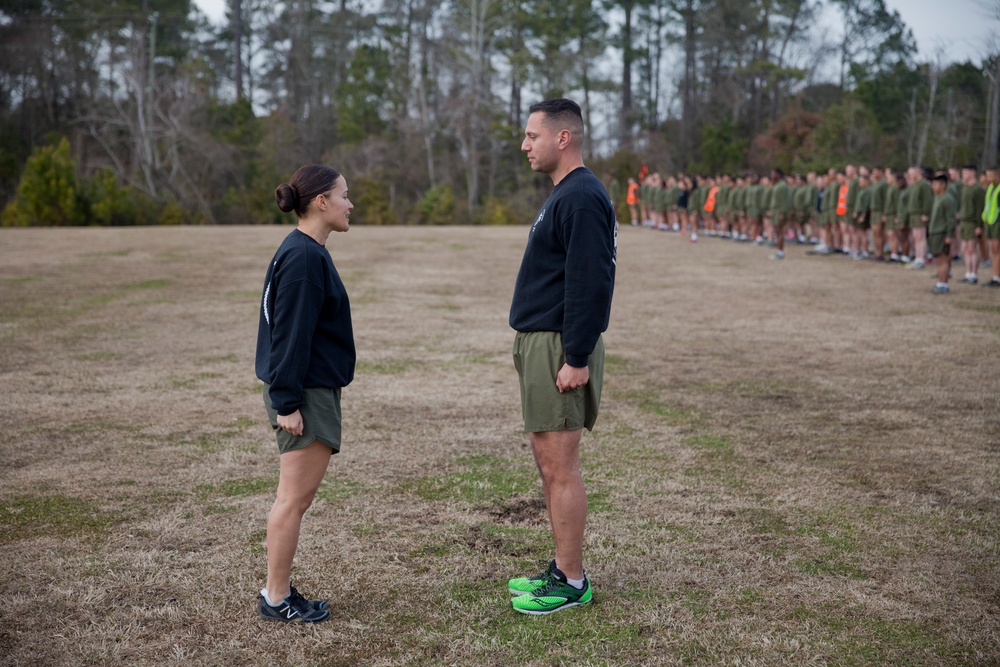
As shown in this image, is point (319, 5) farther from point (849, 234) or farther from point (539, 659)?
point (539, 659)

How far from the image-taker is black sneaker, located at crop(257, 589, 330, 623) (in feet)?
11.7

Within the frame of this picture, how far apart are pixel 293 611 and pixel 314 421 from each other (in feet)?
2.69

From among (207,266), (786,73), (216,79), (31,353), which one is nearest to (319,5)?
(216,79)

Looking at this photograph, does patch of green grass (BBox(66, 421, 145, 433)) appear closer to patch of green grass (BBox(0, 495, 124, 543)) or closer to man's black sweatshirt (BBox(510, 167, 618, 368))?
patch of green grass (BBox(0, 495, 124, 543))

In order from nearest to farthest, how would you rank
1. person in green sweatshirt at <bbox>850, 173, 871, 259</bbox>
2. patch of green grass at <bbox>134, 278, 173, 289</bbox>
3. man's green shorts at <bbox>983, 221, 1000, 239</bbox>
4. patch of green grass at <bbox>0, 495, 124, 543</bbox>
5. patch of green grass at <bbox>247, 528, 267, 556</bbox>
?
1. patch of green grass at <bbox>247, 528, 267, 556</bbox>
2. patch of green grass at <bbox>0, 495, 124, 543</bbox>
3. patch of green grass at <bbox>134, 278, 173, 289</bbox>
4. man's green shorts at <bbox>983, 221, 1000, 239</bbox>
5. person in green sweatshirt at <bbox>850, 173, 871, 259</bbox>

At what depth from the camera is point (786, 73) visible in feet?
147

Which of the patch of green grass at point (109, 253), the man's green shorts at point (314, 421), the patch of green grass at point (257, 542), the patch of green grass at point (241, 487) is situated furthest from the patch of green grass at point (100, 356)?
the patch of green grass at point (109, 253)

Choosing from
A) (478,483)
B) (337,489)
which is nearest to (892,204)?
(478,483)

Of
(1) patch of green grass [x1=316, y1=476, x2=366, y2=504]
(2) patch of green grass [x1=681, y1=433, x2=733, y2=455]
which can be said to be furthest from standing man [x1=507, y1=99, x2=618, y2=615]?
(2) patch of green grass [x1=681, y1=433, x2=733, y2=455]

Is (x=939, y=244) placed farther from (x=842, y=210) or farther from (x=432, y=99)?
(x=432, y=99)

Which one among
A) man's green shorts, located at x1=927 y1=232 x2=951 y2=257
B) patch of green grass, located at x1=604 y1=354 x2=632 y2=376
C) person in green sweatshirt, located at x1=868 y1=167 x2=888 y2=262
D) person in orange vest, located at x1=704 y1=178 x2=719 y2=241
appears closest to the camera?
patch of green grass, located at x1=604 y1=354 x2=632 y2=376

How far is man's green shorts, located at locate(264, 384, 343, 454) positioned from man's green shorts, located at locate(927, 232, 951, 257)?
1356 centimetres

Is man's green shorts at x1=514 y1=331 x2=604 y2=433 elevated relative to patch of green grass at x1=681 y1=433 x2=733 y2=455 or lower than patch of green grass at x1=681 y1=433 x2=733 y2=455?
elevated

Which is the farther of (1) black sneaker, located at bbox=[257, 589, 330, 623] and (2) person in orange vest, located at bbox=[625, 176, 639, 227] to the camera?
(2) person in orange vest, located at bbox=[625, 176, 639, 227]
